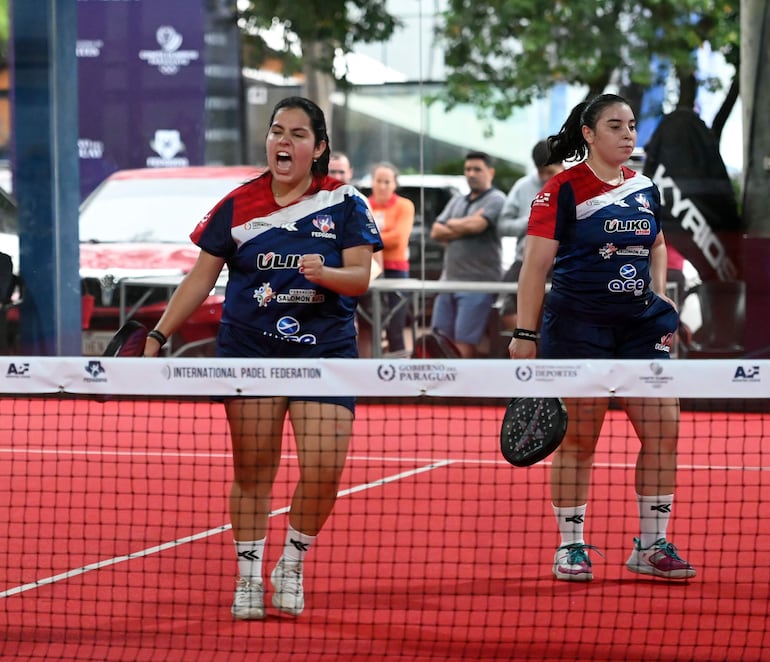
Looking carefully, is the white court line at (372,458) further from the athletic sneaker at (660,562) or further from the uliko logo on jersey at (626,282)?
the uliko logo on jersey at (626,282)

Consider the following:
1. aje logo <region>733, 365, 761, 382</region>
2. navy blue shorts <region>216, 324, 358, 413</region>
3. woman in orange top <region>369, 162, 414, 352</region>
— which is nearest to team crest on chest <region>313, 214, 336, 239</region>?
navy blue shorts <region>216, 324, 358, 413</region>

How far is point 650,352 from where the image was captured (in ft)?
19.3

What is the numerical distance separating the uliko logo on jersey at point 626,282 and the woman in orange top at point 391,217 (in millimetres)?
6070

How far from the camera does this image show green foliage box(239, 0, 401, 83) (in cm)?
1193

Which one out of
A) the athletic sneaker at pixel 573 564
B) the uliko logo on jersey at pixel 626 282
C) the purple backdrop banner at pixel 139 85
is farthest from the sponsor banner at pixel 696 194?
the athletic sneaker at pixel 573 564

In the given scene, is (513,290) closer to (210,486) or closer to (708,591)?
(210,486)

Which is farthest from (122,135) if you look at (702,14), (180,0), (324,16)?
(702,14)

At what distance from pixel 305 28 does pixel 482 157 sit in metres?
1.83

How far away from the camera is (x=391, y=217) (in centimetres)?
1179

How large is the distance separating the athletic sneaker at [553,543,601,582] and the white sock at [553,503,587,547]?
0.11 ft

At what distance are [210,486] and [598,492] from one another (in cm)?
215

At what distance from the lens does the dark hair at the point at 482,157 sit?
463 inches

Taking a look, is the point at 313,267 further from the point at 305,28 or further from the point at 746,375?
the point at 305,28

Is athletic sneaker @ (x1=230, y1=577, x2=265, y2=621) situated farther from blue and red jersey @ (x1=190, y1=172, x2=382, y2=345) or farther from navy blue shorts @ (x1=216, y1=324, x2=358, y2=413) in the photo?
blue and red jersey @ (x1=190, y1=172, x2=382, y2=345)
